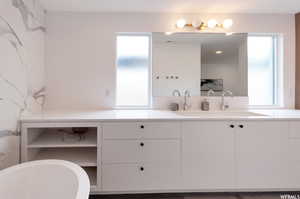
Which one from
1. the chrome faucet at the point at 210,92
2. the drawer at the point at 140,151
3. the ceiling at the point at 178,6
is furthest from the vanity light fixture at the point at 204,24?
the drawer at the point at 140,151

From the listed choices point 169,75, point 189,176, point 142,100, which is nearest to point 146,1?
point 169,75

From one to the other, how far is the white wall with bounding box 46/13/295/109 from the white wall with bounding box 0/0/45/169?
258mm

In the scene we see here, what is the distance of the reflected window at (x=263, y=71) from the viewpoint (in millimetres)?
2637

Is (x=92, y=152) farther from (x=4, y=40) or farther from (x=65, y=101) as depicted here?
(x=4, y=40)

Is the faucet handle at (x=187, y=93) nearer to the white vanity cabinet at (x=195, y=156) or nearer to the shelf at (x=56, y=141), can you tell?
the white vanity cabinet at (x=195, y=156)

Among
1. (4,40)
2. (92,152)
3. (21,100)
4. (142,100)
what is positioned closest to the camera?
(4,40)

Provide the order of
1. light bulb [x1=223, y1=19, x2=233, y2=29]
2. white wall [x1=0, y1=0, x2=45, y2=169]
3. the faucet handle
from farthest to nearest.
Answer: the faucet handle < light bulb [x1=223, y1=19, x2=233, y2=29] < white wall [x1=0, y1=0, x2=45, y2=169]

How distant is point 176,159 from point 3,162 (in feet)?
5.15

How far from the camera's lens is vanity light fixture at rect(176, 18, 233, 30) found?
2.42 meters

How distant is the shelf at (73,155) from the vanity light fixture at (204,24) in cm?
195

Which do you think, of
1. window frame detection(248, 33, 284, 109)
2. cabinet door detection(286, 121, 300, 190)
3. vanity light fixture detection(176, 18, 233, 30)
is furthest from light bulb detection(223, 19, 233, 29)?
cabinet door detection(286, 121, 300, 190)

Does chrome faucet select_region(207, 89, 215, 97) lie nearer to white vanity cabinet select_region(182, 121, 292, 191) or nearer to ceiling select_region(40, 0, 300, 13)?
white vanity cabinet select_region(182, 121, 292, 191)

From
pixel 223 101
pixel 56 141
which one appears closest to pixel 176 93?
pixel 223 101

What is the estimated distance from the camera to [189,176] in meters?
1.91
